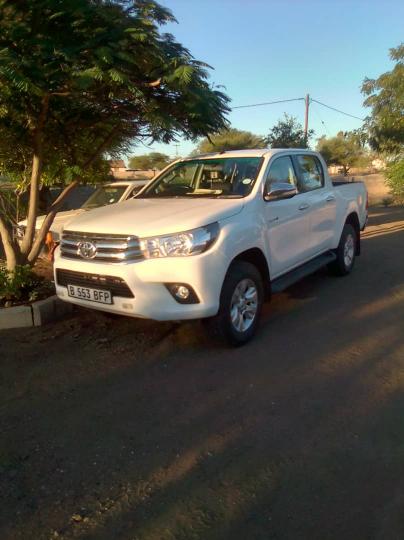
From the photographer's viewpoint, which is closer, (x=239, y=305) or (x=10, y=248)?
(x=239, y=305)

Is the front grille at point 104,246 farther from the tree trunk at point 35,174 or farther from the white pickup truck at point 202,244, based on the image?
the tree trunk at point 35,174

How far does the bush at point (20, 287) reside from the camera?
5113 mm

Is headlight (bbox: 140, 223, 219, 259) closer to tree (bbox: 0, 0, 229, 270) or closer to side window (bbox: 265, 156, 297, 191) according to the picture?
side window (bbox: 265, 156, 297, 191)

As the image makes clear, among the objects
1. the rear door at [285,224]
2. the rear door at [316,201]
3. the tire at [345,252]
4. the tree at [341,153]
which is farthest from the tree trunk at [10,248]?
the tree at [341,153]

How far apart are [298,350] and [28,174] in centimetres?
476

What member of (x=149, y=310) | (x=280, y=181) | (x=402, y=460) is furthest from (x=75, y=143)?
(x=402, y=460)

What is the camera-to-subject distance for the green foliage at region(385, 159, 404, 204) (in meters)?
18.2

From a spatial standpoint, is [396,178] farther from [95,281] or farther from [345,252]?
[95,281]

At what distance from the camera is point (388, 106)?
17.5 m

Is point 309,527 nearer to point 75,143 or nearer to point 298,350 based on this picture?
point 298,350

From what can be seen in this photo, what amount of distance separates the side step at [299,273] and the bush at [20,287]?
268 cm

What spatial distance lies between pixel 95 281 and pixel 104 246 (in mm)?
325

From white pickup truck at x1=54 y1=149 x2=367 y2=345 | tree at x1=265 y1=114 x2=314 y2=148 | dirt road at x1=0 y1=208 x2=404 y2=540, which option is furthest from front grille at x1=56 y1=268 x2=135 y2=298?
tree at x1=265 y1=114 x2=314 y2=148

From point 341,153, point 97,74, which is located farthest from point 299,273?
point 341,153
